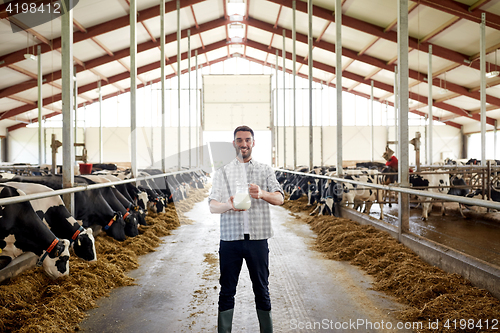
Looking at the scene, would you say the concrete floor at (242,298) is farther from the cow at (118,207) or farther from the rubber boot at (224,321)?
the cow at (118,207)

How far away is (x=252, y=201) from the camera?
2.82m

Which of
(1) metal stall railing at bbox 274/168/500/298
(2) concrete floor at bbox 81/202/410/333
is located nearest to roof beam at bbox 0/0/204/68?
(2) concrete floor at bbox 81/202/410/333

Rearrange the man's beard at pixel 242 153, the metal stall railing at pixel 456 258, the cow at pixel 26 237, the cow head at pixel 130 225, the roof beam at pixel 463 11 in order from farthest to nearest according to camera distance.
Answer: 1. the roof beam at pixel 463 11
2. the cow head at pixel 130 225
3. the cow at pixel 26 237
4. the metal stall railing at pixel 456 258
5. the man's beard at pixel 242 153

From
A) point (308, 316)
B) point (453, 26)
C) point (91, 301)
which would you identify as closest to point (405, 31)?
point (308, 316)

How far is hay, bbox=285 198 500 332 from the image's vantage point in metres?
3.35

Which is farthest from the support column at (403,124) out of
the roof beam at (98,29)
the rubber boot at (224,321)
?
the roof beam at (98,29)

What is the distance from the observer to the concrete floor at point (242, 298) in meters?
3.40

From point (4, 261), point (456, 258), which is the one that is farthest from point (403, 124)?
point (4, 261)

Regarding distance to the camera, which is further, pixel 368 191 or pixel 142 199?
pixel 368 191

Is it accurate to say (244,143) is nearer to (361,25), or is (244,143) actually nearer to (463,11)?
(463,11)

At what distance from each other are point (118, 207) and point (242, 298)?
4.20 metres

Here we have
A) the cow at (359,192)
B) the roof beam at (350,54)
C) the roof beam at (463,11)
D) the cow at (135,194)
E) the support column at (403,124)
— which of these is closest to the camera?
the support column at (403,124)

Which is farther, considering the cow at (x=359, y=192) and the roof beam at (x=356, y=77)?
the roof beam at (x=356, y=77)

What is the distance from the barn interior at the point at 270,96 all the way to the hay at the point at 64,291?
224mm
